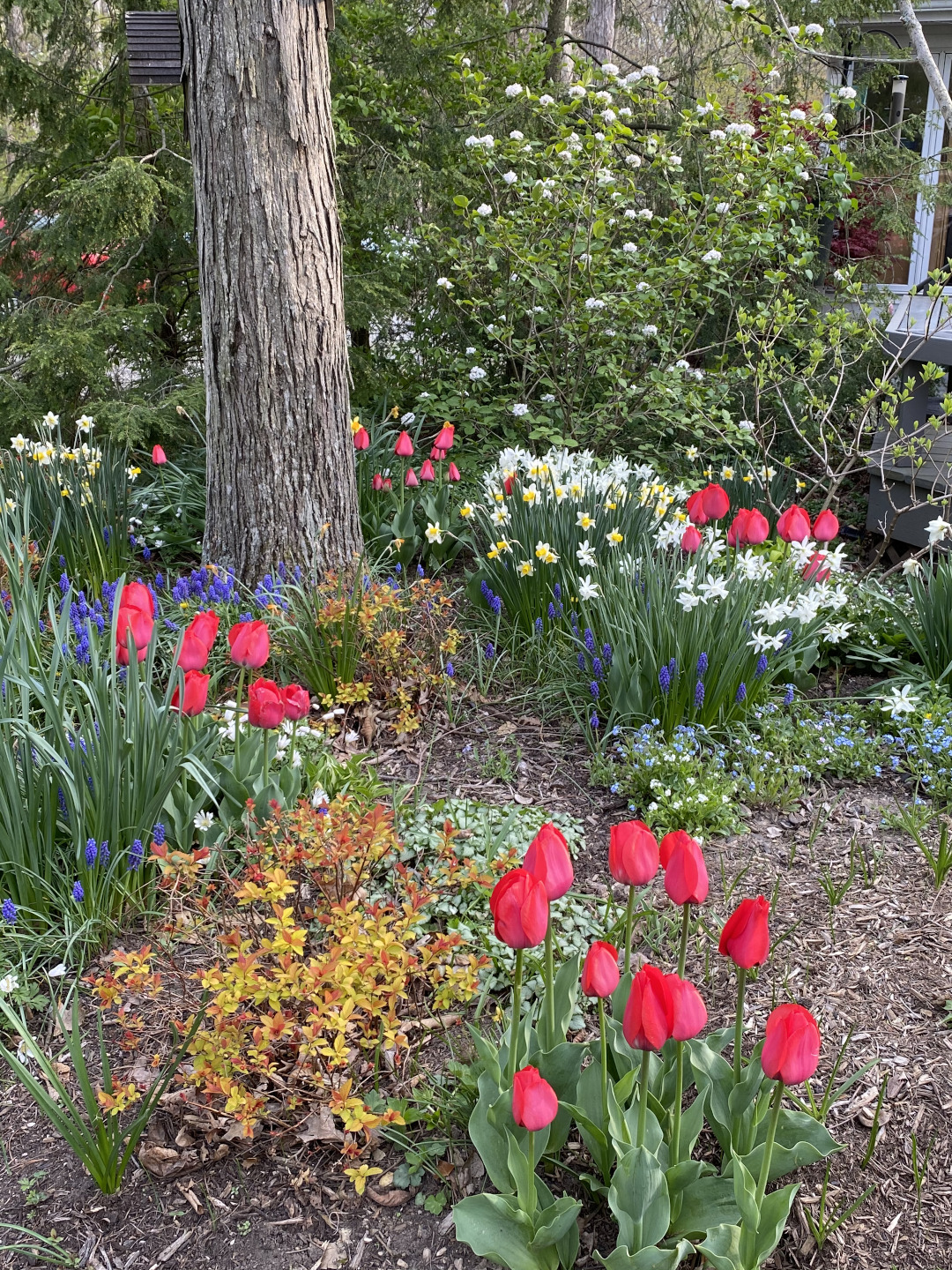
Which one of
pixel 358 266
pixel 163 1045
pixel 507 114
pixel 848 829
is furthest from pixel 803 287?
pixel 163 1045

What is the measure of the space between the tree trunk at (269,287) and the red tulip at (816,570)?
5.89ft

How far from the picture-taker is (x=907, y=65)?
34.3ft

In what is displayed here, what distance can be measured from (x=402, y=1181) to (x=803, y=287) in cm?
646

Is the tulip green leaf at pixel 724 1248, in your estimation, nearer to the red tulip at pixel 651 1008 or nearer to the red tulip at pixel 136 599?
the red tulip at pixel 651 1008

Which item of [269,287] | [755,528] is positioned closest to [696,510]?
[755,528]

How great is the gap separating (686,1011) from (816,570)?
2521mm

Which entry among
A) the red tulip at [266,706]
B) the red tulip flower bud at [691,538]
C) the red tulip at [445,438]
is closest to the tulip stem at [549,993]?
the red tulip at [266,706]

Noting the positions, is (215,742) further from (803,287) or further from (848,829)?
(803,287)

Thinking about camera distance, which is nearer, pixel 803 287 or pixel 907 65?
pixel 803 287

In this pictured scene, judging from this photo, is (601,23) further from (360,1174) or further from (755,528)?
(360,1174)

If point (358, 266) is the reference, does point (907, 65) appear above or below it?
above

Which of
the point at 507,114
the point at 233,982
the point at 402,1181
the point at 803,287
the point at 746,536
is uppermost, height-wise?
the point at 507,114

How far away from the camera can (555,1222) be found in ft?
4.91

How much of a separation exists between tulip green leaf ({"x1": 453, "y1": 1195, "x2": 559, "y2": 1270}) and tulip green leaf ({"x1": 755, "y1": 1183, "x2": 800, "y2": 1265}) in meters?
0.32
